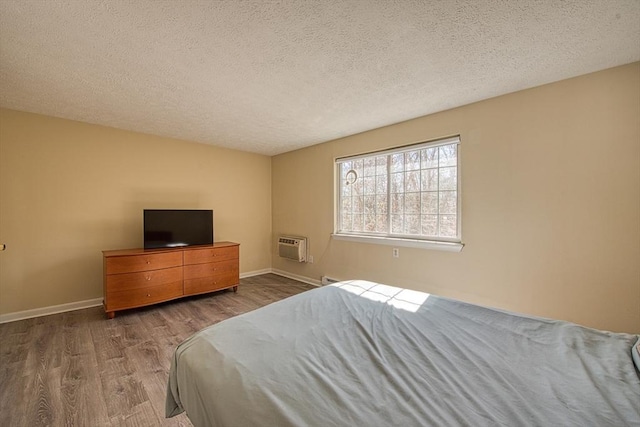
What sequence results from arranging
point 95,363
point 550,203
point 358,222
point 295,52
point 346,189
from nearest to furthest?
point 295,52
point 95,363
point 550,203
point 358,222
point 346,189

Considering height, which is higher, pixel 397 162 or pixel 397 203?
pixel 397 162

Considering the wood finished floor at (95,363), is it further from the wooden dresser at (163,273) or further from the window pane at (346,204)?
the window pane at (346,204)

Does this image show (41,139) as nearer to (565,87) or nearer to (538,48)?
(538,48)

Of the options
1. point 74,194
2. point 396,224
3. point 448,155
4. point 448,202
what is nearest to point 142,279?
point 74,194

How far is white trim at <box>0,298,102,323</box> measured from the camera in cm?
289

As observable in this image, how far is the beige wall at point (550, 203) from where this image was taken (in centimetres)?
203

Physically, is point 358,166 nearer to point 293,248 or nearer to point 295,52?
point 293,248

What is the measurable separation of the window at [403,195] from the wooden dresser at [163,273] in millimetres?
1837

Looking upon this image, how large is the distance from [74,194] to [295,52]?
332cm

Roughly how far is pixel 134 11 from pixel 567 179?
332cm

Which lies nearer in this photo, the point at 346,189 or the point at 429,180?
the point at 429,180

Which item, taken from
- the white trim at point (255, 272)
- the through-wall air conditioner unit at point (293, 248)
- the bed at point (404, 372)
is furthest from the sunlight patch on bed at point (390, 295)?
the white trim at point (255, 272)

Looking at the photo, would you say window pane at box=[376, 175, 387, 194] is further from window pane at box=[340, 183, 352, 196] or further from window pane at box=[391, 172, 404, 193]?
window pane at box=[340, 183, 352, 196]

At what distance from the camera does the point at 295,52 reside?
1.84m
